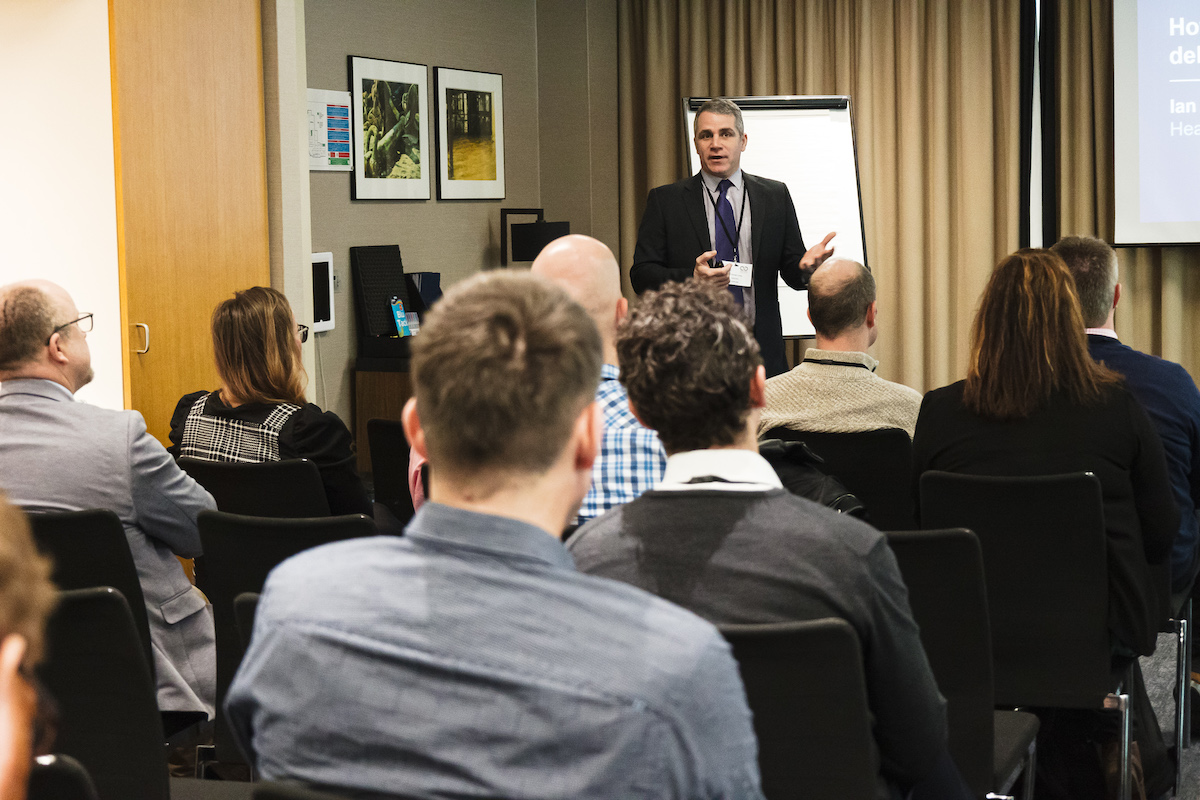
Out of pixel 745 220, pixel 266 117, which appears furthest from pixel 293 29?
pixel 745 220

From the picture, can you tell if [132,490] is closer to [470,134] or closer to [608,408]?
[608,408]

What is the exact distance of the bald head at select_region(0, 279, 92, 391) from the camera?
2539 millimetres

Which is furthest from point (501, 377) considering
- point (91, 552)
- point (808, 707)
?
point (91, 552)

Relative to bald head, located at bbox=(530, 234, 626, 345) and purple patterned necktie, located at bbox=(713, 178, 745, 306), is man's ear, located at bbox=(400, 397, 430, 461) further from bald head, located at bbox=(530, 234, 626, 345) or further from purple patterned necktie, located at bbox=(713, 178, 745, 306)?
purple patterned necktie, located at bbox=(713, 178, 745, 306)

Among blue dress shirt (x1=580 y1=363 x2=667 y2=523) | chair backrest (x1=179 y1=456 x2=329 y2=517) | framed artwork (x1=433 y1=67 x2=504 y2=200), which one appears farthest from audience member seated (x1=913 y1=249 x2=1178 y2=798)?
framed artwork (x1=433 y1=67 x2=504 y2=200)

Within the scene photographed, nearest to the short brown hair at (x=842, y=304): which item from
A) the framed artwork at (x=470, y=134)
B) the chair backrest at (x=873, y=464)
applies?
the chair backrest at (x=873, y=464)

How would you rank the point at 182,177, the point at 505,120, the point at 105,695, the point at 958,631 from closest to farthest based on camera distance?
the point at 105,695 → the point at 958,631 → the point at 182,177 → the point at 505,120

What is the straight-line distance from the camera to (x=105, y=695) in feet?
5.51

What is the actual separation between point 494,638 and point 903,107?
636 centimetres

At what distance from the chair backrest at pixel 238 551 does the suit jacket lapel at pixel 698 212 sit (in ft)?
10.5

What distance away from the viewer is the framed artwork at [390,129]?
20.6 ft

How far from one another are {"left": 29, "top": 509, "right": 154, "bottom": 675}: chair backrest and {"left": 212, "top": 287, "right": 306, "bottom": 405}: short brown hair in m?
0.90

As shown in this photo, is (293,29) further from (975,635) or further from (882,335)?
(975,635)

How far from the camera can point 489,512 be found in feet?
3.21
